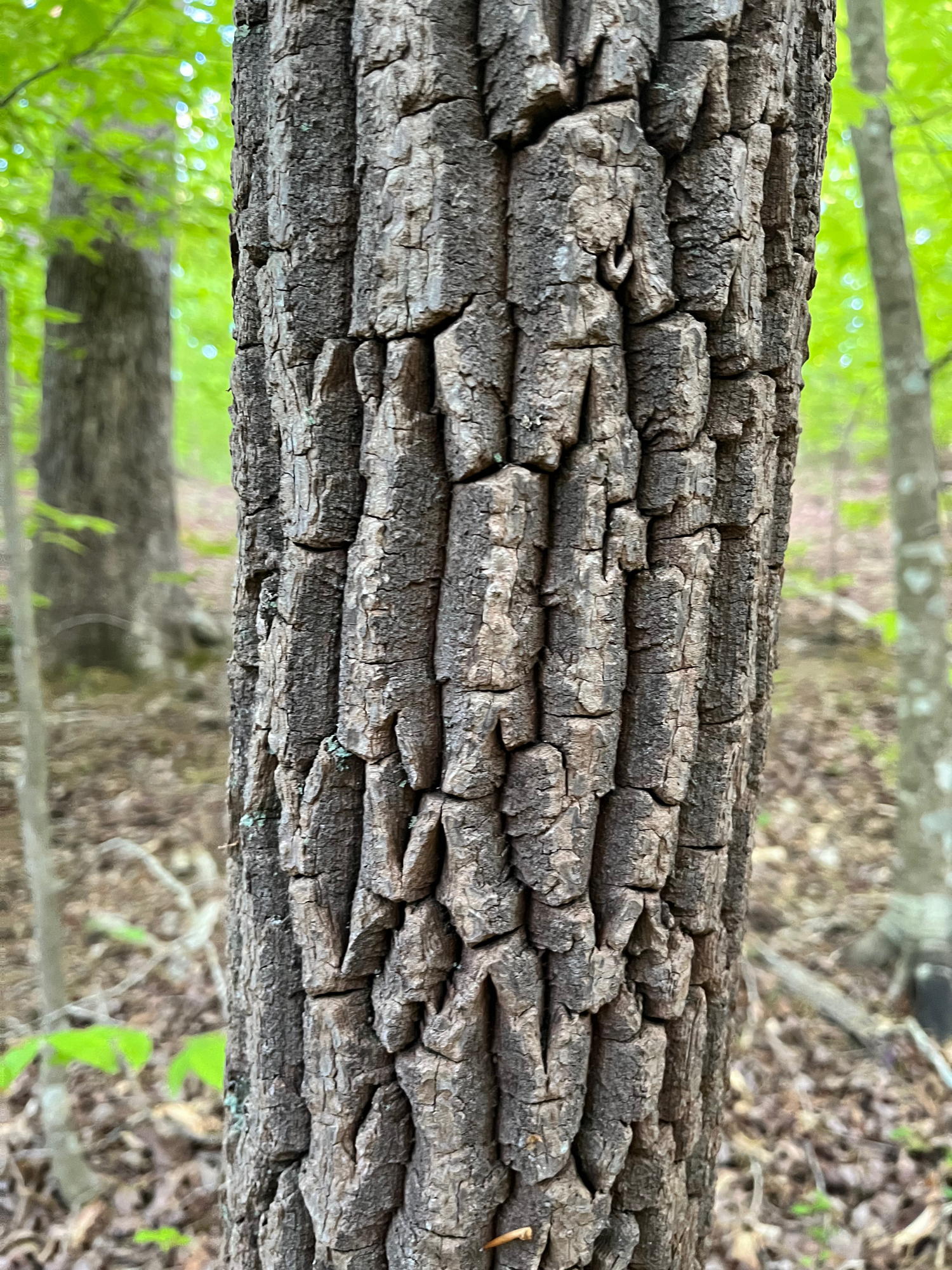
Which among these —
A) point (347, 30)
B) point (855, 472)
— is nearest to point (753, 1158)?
point (347, 30)

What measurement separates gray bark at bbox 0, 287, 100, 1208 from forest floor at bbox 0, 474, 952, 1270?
111 millimetres

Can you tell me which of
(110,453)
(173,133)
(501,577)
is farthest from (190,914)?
→ (173,133)

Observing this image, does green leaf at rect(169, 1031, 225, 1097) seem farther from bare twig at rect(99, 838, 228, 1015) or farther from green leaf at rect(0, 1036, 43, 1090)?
bare twig at rect(99, 838, 228, 1015)

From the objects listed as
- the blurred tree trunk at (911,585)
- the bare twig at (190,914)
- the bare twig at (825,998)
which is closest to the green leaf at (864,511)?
the blurred tree trunk at (911,585)

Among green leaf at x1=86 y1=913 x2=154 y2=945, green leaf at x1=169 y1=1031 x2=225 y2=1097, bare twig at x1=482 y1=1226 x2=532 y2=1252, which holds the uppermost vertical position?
bare twig at x1=482 y1=1226 x2=532 y2=1252

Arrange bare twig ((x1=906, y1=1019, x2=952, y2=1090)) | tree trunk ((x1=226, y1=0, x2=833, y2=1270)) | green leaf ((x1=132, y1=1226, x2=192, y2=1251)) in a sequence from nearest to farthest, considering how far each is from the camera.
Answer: tree trunk ((x1=226, y1=0, x2=833, y2=1270))
green leaf ((x1=132, y1=1226, x2=192, y2=1251))
bare twig ((x1=906, y1=1019, x2=952, y2=1090))

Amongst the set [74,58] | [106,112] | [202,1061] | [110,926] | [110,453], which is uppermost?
[106,112]

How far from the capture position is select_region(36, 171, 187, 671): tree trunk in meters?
5.26

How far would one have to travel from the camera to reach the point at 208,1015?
2.98 m

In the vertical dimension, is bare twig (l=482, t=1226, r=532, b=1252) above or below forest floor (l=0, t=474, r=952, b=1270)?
above

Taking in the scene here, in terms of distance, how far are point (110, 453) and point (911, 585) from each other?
5.12m

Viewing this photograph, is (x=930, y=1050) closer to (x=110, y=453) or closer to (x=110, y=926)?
(x=110, y=926)

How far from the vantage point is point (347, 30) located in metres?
0.91

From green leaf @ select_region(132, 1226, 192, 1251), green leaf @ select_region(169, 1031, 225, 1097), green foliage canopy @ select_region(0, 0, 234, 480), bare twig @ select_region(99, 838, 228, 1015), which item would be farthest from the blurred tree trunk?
green leaf @ select_region(169, 1031, 225, 1097)
